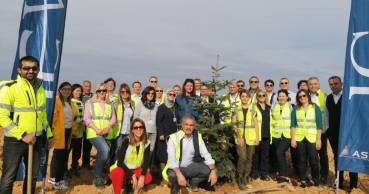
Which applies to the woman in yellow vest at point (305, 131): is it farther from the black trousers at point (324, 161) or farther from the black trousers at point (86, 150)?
the black trousers at point (86, 150)

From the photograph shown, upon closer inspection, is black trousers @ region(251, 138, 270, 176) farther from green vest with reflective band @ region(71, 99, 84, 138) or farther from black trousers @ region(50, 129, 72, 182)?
black trousers @ region(50, 129, 72, 182)

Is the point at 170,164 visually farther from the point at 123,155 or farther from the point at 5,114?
the point at 5,114

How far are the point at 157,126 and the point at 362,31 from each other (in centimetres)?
480

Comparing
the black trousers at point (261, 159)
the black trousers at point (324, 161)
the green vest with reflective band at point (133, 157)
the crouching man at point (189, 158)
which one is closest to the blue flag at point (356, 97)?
the black trousers at point (324, 161)

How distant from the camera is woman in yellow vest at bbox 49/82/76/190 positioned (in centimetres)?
707

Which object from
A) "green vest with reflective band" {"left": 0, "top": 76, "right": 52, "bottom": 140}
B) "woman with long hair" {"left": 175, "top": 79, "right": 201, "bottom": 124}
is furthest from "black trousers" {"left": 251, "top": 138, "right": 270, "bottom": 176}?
"green vest with reflective band" {"left": 0, "top": 76, "right": 52, "bottom": 140}

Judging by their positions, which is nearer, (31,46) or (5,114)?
(5,114)

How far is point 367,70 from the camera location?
19.8 ft

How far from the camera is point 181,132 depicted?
21.7 feet

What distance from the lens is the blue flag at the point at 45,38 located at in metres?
6.38

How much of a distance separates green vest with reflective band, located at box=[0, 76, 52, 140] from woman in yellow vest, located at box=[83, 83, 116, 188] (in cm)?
193

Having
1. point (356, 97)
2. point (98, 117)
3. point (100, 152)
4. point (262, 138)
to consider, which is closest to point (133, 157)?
point (100, 152)

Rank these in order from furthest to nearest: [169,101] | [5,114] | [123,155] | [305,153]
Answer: [169,101] → [305,153] → [123,155] → [5,114]

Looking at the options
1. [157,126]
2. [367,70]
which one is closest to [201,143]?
[157,126]
